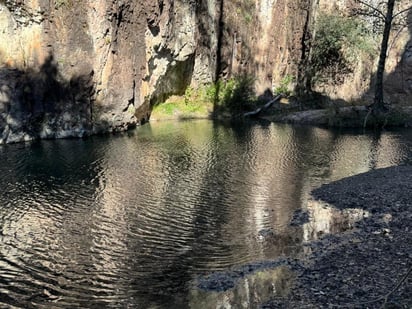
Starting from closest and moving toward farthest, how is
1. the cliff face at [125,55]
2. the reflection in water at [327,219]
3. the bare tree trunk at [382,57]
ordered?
the reflection in water at [327,219]
the cliff face at [125,55]
the bare tree trunk at [382,57]

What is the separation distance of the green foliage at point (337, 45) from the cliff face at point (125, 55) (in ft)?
3.69

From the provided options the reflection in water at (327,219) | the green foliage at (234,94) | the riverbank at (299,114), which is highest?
the green foliage at (234,94)

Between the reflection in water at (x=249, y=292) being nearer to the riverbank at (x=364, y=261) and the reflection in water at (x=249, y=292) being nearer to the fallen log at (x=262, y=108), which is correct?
the riverbank at (x=364, y=261)

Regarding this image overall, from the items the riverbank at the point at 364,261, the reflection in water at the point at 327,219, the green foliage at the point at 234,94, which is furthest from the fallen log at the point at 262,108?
the reflection in water at the point at 327,219

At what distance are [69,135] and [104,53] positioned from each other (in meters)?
5.61

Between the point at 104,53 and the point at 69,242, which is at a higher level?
the point at 104,53

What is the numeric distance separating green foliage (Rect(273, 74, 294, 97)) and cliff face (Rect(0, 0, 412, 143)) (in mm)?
419

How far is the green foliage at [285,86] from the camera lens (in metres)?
41.8

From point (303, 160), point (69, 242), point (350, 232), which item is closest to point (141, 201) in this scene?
point (69, 242)

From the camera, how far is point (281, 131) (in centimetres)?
3112

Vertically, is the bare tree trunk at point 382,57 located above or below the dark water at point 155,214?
above

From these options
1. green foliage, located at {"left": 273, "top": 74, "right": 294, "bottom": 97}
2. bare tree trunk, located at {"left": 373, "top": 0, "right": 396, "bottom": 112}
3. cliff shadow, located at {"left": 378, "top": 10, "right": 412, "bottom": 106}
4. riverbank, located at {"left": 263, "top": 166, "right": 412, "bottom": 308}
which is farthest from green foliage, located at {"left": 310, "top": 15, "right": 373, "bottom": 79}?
riverbank, located at {"left": 263, "top": 166, "right": 412, "bottom": 308}

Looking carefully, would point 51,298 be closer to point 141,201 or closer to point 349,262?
point 349,262

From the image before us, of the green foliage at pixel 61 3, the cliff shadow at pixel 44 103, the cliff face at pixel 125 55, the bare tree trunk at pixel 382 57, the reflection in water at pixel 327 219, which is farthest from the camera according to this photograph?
the bare tree trunk at pixel 382 57
